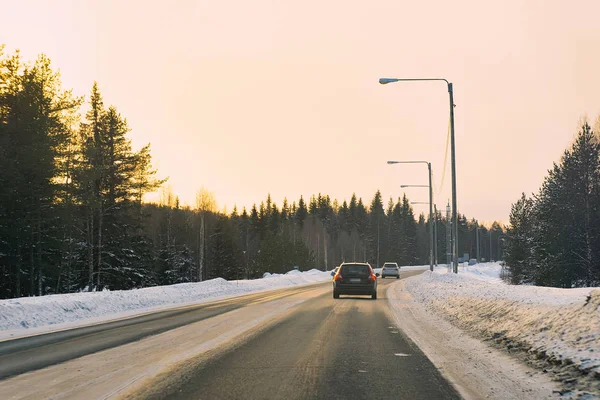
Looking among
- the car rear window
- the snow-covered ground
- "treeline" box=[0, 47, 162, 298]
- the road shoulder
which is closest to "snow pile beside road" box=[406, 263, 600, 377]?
the snow-covered ground

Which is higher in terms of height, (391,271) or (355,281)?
(355,281)

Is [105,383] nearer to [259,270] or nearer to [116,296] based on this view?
[116,296]

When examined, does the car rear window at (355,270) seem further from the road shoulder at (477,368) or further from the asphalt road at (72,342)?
the road shoulder at (477,368)

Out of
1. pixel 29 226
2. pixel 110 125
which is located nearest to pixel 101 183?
pixel 110 125

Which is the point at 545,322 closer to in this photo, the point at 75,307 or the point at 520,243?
the point at 75,307

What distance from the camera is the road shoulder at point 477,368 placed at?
226 inches

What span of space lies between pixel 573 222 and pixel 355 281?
29070 millimetres

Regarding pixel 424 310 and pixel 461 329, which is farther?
pixel 424 310

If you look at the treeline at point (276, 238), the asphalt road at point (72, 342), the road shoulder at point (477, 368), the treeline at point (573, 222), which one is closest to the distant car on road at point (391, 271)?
the treeline at point (276, 238)

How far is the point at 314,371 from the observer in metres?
6.85

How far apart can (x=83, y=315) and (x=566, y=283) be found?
39358 mm

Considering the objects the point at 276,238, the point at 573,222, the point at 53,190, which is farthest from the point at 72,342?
the point at 276,238

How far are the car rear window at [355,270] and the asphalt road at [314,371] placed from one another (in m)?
11.4

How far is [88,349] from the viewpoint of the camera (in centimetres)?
890
